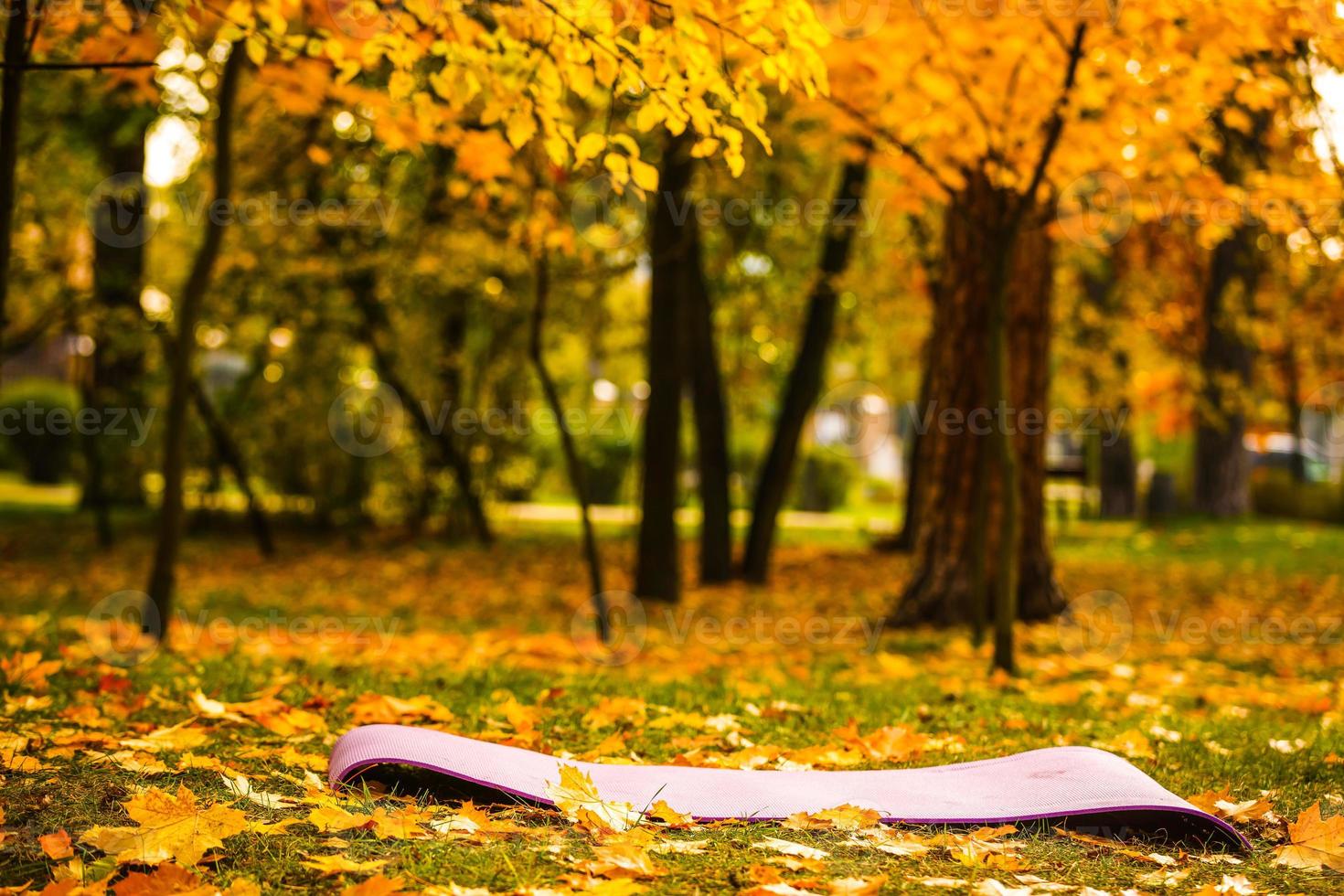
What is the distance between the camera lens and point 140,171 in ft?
47.4

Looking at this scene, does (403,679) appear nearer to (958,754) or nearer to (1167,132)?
(958,754)

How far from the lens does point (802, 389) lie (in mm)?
11312

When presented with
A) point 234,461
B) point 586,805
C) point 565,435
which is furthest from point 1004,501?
point 234,461

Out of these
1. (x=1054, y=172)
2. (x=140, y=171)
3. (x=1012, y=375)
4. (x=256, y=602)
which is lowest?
(x=256, y=602)

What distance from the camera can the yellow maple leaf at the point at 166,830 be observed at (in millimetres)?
2438

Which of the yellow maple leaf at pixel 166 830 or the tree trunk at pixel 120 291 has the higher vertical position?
the tree trunk at pixel 120 291

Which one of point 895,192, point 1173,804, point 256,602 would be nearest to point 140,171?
point 256,602

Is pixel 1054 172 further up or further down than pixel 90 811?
further up

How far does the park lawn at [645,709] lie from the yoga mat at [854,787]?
9 centimetres

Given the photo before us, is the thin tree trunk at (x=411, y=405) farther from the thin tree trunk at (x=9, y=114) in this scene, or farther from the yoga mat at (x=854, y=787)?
the yoga mat at (x=854, y=787)

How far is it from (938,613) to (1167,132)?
3.45 m

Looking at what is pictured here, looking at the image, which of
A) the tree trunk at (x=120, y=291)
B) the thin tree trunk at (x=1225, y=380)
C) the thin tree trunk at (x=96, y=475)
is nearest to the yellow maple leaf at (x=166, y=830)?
the tree trunk at (x=120, y=291)

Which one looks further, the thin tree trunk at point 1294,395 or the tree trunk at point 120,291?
the thin tree trunk at point 1294,395

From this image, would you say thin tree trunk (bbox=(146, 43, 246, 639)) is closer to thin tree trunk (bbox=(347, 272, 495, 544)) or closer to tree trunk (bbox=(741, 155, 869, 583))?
tree trunk (bbox=(741, 155, 869, 583))
